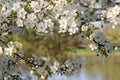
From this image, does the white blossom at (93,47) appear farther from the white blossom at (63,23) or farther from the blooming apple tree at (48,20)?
the white blossom at (63,23)

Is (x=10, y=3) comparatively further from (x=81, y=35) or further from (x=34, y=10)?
(x=81, y=35)

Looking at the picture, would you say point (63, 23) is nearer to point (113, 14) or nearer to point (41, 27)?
point (41, 27)

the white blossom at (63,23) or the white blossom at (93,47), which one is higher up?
the white blossom at (63,23)

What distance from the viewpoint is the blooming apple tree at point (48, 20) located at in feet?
13.5

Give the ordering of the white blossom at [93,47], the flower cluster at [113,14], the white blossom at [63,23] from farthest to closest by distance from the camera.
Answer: the white blossom at [93,47] < the flower cluster at [113,14] < the white blossom at [63,23]

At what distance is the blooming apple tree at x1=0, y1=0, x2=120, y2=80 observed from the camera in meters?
4.12

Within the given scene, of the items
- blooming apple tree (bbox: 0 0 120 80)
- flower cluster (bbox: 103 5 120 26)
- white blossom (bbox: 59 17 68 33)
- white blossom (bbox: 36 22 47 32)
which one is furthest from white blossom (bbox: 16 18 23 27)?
flower cluster (bbox: 103 5 120 26)

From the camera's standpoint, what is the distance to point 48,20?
4160 mm

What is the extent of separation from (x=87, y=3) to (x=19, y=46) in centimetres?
85

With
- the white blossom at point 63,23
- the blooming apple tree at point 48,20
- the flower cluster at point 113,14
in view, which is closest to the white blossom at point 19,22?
the blooming apple tree at point 48,20

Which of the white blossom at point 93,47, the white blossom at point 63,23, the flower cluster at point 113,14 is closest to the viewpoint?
the white blossom at point 63,23

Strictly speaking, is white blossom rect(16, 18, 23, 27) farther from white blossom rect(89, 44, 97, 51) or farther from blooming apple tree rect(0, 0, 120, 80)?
white blossom rect(89, 44, 97, 51)

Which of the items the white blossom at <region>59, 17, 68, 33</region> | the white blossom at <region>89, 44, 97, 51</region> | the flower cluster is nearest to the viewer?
the white blossom at <region>59, 17, 68, 33</region>

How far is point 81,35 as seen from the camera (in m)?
→ 4.54
